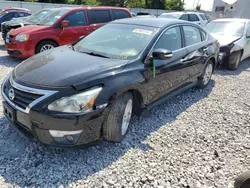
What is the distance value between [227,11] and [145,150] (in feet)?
77.9

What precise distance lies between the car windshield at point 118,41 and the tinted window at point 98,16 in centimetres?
380

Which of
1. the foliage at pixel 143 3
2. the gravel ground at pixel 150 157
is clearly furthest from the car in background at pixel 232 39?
the foliage at pixel 143 3

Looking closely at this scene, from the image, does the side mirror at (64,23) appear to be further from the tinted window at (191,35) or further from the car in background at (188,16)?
the car in background at (188,16)

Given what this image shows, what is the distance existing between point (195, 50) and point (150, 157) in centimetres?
250

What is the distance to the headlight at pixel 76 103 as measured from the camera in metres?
2.31

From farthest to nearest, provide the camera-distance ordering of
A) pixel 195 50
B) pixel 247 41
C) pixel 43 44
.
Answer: pixel 247 41 < pixel 43 44 < pixel 195 50

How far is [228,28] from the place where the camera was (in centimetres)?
782

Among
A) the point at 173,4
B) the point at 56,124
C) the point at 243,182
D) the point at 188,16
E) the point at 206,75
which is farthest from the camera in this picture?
the point at 173,4

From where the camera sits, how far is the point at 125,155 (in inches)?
109

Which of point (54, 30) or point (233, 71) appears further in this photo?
point (233, 71)

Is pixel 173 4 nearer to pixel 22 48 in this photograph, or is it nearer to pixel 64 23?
pixel 64 23

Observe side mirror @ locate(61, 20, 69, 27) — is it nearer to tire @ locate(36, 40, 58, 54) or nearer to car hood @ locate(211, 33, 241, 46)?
tire @ locate(36, 40, 58, 54)

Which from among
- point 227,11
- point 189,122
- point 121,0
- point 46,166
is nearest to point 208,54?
point 189,122

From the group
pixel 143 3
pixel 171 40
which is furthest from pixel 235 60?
pixel 143 3
